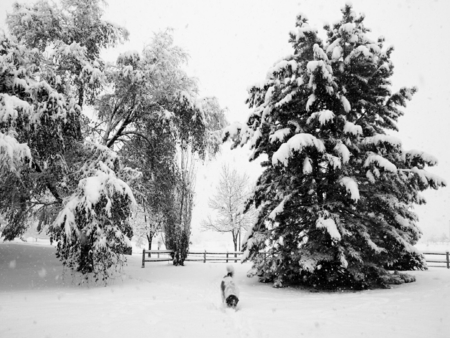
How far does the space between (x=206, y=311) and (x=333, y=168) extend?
5.72m

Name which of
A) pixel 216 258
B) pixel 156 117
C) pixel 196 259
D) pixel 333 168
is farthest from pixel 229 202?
pixel 333 168

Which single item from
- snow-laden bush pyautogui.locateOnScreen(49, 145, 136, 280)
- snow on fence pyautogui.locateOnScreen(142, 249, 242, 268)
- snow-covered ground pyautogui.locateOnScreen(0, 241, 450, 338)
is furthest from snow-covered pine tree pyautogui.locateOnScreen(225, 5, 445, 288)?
snow on fence pyautogui.locateOnScreen(142, 249, 242, 268)

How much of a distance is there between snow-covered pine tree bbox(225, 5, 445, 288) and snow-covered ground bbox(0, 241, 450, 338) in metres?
1.03

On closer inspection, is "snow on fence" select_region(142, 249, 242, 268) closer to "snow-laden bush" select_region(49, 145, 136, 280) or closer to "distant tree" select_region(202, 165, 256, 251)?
"snow-laden bush" select_region(49, 145, 136, 280)

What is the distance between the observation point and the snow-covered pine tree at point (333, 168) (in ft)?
31.6

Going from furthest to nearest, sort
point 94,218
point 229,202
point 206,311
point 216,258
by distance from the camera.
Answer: point 229,202 → point 216,258 → point 94,218 → point 206,311

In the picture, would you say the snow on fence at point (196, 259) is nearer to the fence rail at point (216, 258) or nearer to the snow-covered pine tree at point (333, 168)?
the fence rail at point (216, 258)

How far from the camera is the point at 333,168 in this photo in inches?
387

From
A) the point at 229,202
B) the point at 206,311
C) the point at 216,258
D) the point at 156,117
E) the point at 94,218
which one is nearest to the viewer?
the point at 206,311

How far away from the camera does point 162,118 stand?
1339 centimetres

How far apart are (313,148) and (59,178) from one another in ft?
28.5

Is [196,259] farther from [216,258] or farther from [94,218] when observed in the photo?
[94,218]

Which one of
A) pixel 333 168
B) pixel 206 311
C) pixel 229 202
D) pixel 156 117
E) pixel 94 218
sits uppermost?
pixel 156 117

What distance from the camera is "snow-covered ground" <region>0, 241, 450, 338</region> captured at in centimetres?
534
